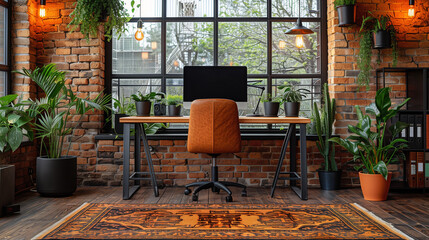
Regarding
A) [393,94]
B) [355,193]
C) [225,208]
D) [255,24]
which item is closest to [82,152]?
[225,208]

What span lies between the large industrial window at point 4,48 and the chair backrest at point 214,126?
2.00 m

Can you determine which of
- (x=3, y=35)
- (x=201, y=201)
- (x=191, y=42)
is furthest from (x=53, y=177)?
(x=191, y=42)

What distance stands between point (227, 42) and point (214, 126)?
1357 millimetres

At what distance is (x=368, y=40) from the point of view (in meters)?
4.13

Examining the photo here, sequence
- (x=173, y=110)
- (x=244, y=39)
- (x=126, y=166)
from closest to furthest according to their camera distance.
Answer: (x=126, y=166), (x=173, y=110), (x=244, y=39)

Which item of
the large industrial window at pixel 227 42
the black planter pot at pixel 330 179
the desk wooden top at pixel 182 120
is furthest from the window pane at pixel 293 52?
the black planter pot at pixel 330 179

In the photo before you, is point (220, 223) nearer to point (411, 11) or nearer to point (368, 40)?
point (368, 40)

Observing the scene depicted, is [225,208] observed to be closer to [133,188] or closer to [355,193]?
[133,188]

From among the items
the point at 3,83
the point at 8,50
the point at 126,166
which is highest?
Answer: the point at 8,50

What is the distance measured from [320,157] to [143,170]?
75.6 inches

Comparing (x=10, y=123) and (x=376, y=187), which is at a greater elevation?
(x=10, y=123)

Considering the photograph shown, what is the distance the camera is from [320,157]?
4.30 metres

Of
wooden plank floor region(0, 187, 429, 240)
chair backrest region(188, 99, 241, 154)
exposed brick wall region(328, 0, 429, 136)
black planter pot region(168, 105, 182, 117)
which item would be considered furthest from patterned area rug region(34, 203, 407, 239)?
exposed brick wall region(328, 0, 429, 136)

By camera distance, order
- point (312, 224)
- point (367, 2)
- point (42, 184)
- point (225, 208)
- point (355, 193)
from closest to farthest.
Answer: point (312, 224) < point (225, 208) < point (42, 184) < point (355, 193) < point (367, 2)
